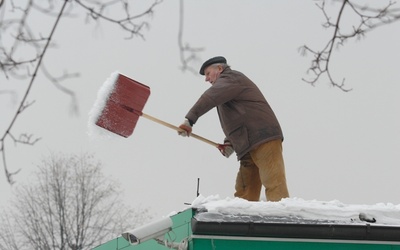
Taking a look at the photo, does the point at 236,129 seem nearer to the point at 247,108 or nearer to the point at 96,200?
the point at 247,108

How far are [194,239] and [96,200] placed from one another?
2277 cm

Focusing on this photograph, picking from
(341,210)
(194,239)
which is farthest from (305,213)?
(194,239)

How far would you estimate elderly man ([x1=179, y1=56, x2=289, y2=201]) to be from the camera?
326 inches

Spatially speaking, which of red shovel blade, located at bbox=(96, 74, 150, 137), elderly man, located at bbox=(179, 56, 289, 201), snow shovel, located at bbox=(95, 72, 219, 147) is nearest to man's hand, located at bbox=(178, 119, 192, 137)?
elderly man, located at bbox=(179, 56, 289, 201)

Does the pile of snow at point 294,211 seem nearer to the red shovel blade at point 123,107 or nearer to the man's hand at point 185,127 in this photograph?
the man's hand at point 185,127

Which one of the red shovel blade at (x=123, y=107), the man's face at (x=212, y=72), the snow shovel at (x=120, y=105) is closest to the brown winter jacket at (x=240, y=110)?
the man's face at (x=212, y=72)

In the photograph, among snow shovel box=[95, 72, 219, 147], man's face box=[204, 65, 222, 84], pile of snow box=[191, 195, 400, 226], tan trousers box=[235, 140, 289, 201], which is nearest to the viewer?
pile of snow box=[191, 195, 400, 226]

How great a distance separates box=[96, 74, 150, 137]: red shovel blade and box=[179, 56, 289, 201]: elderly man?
0.55 m

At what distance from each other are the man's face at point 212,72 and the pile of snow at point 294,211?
1628 millimetres

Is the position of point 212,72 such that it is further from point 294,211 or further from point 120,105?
point 294,211

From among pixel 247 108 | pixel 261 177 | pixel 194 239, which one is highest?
pixel 247 108

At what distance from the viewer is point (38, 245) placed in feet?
91.7

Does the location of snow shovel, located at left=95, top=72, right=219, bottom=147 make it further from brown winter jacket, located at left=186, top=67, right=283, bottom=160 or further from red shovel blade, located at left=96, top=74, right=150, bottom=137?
brown winter jacket, located at left=186, top=67, right=283, bottom=160

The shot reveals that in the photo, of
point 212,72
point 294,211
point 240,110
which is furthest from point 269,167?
point 294,211
